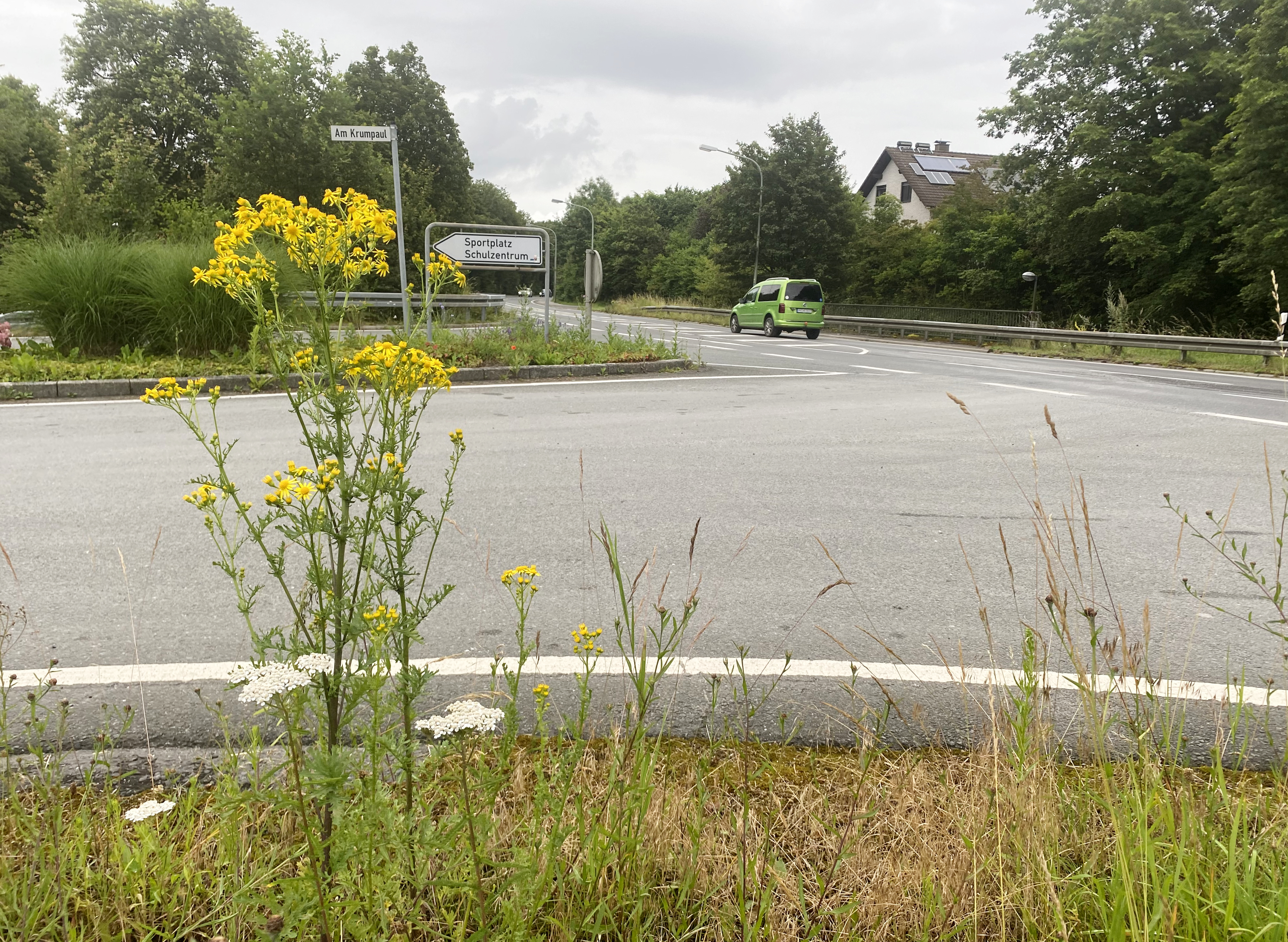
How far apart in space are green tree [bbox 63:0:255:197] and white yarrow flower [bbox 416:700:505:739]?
4340 centimetres

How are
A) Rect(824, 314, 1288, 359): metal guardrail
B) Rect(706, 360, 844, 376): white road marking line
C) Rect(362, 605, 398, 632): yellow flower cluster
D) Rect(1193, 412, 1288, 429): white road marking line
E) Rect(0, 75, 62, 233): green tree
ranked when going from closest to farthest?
Rect(362, 605, 398, 632): yellow flower cluster → Rect(1193, 412, 1288, 429): white road marking line → Rect(706, 360, 844, 376): white road marking line → Rect(824, 314, 1288, 359): metal guardrail → Rect(0, 75, 62, 233): green tree

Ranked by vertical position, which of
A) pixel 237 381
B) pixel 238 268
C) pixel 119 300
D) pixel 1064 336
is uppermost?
pixel 119 300

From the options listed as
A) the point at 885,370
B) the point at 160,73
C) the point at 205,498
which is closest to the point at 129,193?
the point at 160,73

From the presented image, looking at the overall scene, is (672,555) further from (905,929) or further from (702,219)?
(702,219)

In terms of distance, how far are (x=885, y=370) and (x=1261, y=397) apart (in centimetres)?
554

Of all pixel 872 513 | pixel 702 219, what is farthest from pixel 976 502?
pixel 702 219

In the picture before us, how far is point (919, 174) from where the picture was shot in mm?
59688

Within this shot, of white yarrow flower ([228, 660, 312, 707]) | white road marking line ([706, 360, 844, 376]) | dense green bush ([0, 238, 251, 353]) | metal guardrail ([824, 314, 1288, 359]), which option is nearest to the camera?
white yarrow flower ([228, 660, 312, 707])

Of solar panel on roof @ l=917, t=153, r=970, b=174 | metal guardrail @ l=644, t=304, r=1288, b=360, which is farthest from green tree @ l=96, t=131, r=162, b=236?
solar panel on roof @ l=917, t=153, r=970, b=174

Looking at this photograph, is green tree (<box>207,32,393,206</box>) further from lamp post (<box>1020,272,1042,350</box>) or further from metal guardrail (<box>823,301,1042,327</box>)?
lamp post (<box>1020,272,1042,350</box>)

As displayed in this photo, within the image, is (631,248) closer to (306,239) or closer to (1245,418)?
(1245,418)

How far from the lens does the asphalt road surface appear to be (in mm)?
3236

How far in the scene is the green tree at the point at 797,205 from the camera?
4438 centimetres

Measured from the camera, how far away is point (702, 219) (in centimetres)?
6106
